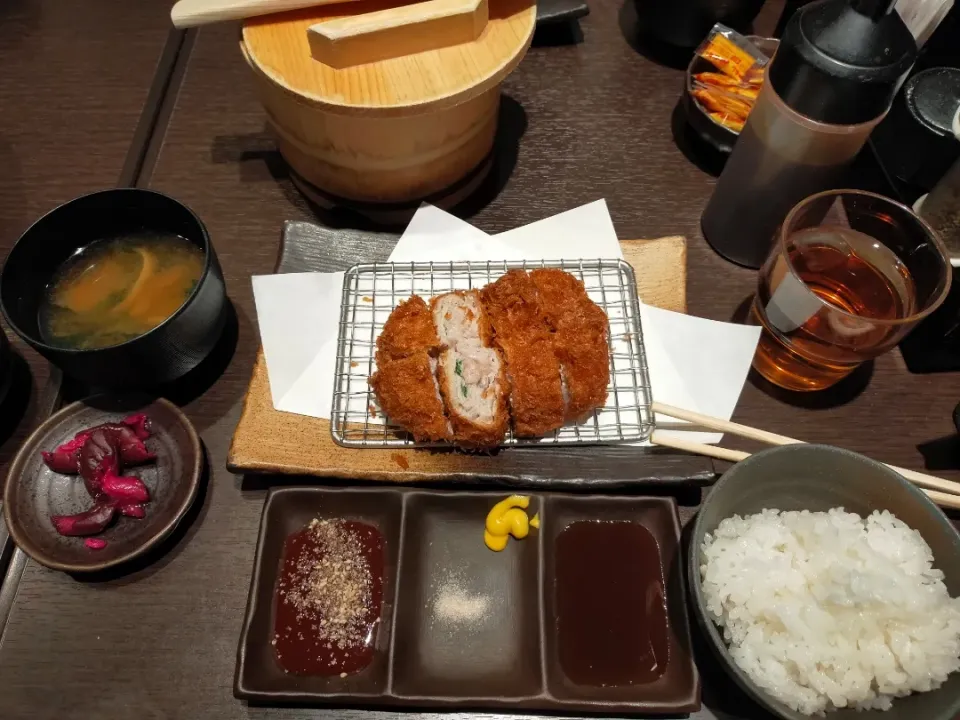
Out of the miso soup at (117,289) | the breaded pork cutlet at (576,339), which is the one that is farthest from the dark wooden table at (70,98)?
the breaded pork cutlet at (576,339)

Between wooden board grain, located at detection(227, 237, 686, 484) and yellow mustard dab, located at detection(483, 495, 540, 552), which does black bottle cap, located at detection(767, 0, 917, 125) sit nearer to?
wooden board grain, located at detection(227, 237, 686, 484)

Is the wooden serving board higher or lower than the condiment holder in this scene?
lower

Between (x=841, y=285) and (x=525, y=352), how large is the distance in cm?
104

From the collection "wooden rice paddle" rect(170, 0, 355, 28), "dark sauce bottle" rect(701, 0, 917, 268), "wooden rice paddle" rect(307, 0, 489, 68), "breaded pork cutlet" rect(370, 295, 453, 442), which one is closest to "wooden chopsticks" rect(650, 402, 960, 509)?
"breaded pork cutlet" rect(370, 295, 453, 442)

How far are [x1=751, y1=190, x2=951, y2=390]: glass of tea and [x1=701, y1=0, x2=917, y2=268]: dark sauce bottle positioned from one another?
0.48 feet

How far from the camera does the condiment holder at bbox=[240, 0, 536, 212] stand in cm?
196

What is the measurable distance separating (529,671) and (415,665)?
11.5 inches

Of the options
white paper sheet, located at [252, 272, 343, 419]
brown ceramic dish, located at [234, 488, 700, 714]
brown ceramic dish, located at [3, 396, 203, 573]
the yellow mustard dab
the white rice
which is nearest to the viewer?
the white rice

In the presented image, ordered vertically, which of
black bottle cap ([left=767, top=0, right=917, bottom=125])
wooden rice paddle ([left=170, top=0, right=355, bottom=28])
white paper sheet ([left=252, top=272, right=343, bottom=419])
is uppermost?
black bottle cap ([left=767, top=0, right=917, bottom=125])

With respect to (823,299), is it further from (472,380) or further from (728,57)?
→ (728,57)

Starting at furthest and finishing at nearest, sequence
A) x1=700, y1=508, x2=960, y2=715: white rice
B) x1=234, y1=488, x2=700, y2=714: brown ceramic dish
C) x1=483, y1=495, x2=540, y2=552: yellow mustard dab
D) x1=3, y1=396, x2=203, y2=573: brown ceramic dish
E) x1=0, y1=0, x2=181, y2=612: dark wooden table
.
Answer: x1=0, y1=0, x2=181, y2=612: dark wooden table < x1=483, y1=495, x2=540, y2=552: yellow mustard dab < x1=3, y1=396, x2=203, y2=573: brown ceramic dish < x1=234, y1=488, x2=700, y2=714: brown ceramic dish < x1=700, y1=508, x2=960, y2=715: white rice

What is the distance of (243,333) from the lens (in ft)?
7.30

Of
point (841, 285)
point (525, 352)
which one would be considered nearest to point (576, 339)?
point (525, 352)

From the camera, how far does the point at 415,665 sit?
5.47 feet
